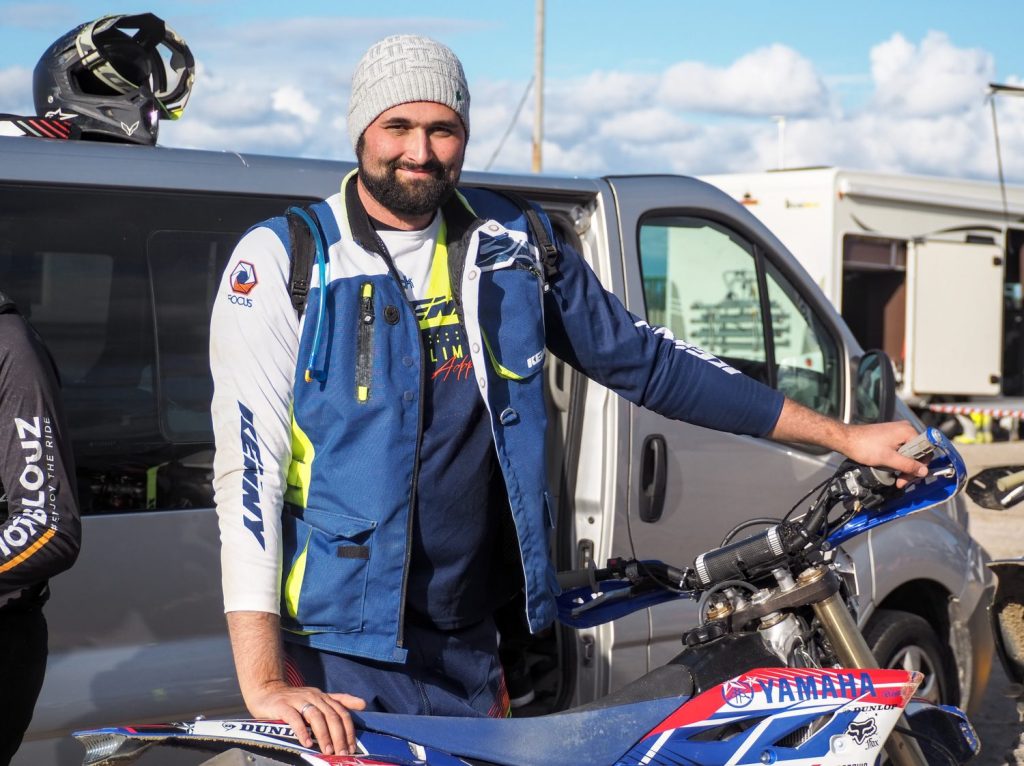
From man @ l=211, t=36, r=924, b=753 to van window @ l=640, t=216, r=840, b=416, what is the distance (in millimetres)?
1798

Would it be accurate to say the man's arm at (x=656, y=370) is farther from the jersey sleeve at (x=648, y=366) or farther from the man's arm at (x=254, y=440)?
the man's arm at (x=254, y=440)

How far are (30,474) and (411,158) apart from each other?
891 millimetres

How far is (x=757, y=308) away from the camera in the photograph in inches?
182

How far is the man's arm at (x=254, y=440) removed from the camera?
1985 mm

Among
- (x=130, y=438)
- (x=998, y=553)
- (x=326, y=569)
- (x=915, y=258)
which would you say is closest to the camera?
(x=326, y=569)

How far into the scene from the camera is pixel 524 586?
2.36 metres

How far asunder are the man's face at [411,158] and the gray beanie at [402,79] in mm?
19

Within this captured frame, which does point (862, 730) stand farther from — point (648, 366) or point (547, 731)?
point (648, 366)

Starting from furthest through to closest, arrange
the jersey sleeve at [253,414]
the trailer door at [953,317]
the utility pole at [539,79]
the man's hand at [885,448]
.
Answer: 1. the utility pole at [539,79]
2. the trailer door at [953,317]
3. the man's hand at [885,448]
4. the jersey sleeve at [253,414]

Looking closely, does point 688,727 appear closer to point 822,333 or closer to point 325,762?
point 325,762

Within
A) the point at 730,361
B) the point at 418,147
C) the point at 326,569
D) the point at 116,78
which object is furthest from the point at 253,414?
the point at 730,361

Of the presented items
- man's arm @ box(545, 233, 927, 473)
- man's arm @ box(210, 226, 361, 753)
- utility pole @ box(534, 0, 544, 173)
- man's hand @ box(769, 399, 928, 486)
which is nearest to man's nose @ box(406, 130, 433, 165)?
man's arm @ box(210, 226, 361, 753)

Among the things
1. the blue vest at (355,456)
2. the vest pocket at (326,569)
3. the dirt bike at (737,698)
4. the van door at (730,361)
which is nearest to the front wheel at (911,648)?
the van door at (730,361)

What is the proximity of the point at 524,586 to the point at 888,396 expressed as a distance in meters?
1.61
